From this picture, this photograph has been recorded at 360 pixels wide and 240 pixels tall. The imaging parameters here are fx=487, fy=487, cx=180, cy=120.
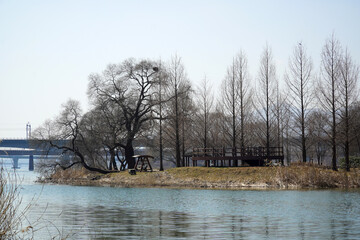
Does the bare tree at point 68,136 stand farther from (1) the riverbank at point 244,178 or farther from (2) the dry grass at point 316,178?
(2) the dry grass at point 316,178

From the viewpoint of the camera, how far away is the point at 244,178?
140 ft

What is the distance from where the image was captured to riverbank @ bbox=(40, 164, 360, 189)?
1517 inches

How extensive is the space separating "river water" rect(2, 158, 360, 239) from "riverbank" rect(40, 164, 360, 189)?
446 cm

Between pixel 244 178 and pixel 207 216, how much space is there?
2048 centimetres

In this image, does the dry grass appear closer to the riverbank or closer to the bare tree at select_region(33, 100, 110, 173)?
the riverbank

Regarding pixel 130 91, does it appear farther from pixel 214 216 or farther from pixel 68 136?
pixel 214 216

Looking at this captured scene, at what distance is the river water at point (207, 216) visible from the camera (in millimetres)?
17656

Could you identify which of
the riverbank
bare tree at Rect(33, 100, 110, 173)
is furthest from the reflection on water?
bare tree at Rect(33, 100, 110, 173)

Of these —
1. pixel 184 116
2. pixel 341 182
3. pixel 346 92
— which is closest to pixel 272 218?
pixel 341 182

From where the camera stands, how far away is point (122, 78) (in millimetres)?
58062

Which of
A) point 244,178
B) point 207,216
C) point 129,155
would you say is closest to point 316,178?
point 244,178

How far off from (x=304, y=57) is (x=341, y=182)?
1513 cm

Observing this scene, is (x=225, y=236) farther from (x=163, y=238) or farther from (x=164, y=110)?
(x=164, y=110)

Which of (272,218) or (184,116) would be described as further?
(184,116)
